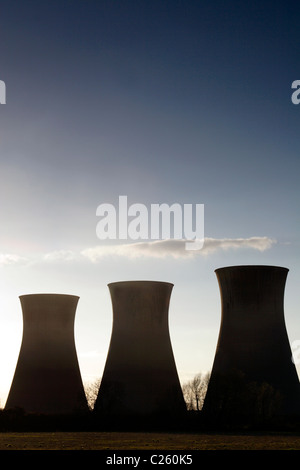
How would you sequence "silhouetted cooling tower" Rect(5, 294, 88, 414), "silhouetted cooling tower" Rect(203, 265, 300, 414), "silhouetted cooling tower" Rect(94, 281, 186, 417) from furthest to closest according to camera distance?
1. "silhouetted cooling tower" Rect(5, 294, 88, 414)
2. "silhouetted cooling tower" Rect(94, 281, 186, 417)
3. "silhouetted cooling tower" Rect(203, 265, 300, 414)

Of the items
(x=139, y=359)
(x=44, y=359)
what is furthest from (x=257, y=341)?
(x=44, y=359)

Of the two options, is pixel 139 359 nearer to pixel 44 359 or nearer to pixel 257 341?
pixel 44 359

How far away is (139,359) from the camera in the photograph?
25.4 meters

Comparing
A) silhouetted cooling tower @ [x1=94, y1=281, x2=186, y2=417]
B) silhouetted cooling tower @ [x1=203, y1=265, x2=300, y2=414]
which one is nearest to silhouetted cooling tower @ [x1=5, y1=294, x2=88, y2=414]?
silhouetted cooling tower @ [x1=94, y1=281, x2=186, y2=417]

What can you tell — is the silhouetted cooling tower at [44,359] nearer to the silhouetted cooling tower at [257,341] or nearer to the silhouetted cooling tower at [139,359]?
the silhouetted cooling tower at [139,359]

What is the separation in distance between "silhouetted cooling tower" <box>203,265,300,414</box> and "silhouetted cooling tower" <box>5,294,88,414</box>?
7.18 metres

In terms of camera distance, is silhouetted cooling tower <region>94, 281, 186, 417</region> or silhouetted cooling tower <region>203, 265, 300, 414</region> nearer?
silhouetted cooling tower <region>203, 265, 300, 414</region>

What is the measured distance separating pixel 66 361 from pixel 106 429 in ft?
27.0

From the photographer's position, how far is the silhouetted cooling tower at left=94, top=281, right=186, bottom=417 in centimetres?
2530

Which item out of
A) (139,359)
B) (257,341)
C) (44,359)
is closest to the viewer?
(257,341)

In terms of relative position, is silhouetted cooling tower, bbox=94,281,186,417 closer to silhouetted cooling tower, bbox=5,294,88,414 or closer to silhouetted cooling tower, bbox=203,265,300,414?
silhouetted cooling tower, bbox=5,294,88,414

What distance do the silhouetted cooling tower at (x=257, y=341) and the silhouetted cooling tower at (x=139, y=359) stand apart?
104 inches

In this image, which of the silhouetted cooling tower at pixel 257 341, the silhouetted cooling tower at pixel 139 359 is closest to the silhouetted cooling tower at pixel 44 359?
the silhouetted cooling tower at pixel 139 359

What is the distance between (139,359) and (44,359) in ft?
15.0
